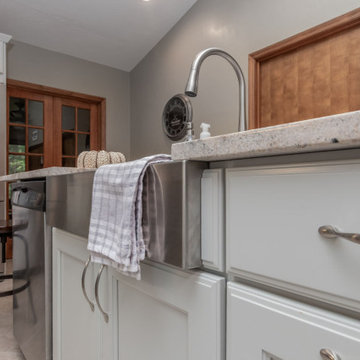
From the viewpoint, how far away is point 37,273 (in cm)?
112

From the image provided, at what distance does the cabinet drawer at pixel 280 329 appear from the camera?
13.1 inches

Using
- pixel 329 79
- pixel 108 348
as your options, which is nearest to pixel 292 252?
pixel 108 348

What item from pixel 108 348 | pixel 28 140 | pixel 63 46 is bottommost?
pixel 108 348

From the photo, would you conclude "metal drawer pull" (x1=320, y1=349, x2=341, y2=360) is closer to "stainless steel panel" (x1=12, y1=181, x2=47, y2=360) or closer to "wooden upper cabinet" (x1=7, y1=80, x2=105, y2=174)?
"stainless steel panel" (x1=12, y1=181, x2=47, y2=360)

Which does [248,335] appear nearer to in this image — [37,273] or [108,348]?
[108,348]

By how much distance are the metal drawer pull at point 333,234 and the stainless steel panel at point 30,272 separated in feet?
3.10

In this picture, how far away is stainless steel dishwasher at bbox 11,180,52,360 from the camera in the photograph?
1.05 m

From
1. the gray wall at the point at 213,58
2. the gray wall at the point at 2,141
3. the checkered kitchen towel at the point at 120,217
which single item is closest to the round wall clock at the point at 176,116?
the gray wall at the point at 213,58

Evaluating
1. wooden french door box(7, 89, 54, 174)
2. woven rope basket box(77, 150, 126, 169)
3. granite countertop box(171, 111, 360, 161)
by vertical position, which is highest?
wooden french door box(7, 89, 54, 174)

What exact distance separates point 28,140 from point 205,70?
2.20 m

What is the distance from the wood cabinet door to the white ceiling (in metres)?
3.10

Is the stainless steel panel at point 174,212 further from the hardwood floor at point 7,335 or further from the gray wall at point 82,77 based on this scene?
the gray wall at point 82,77

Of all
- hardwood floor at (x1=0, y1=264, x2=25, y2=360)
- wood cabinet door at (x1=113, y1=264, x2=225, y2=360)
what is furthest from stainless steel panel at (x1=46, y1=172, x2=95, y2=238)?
hardwood floor at (x1=0, y1=264, x2=25, y2=360)

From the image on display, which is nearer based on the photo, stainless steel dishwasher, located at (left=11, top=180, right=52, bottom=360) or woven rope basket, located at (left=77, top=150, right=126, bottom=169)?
stainless steel dishwasher, located at (left=11, top=180, right=52, bottom=360)
